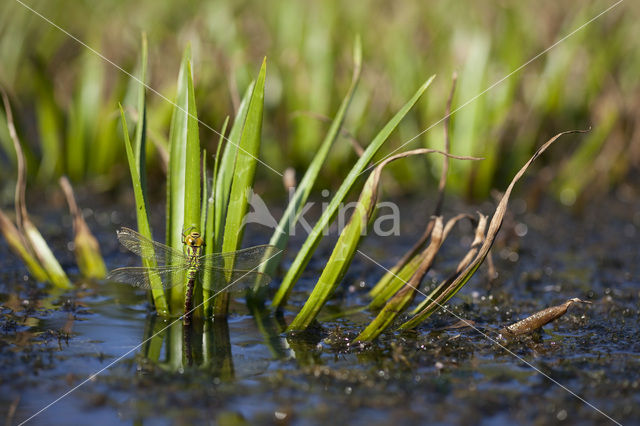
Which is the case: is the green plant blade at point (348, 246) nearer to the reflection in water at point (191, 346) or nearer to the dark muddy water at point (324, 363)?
the dark muddy water at point (324, 363)

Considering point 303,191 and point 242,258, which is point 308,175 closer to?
point 303,191

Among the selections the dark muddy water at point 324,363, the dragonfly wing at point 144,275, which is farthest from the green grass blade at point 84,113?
the dragonfly wing at point 144,275

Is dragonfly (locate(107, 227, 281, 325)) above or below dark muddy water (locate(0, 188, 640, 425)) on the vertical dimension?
above

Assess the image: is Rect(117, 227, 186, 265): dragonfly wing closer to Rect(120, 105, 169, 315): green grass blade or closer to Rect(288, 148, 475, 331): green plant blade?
Rect(120, 105, 169, 315): green grass blade

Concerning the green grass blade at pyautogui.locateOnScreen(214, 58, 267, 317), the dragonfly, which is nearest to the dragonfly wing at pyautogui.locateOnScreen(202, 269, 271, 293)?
the dragonfly

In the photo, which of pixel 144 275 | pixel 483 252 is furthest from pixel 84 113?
pixel 483 252

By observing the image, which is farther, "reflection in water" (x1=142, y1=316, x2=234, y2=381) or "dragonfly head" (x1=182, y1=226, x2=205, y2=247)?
"dragonfly head" (x1=182, y1=226, x2=205, y2=247)
